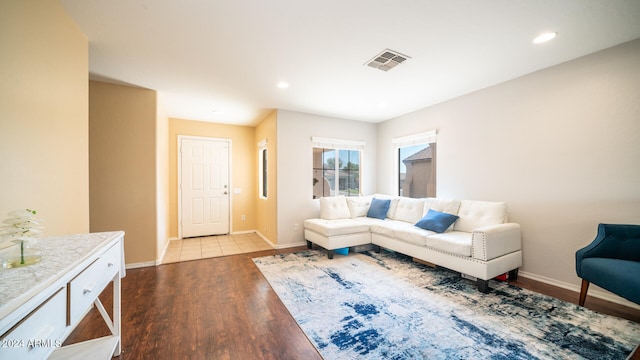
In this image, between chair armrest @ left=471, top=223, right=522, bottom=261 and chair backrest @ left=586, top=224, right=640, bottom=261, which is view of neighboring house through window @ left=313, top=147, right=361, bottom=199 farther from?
chair backrest @ left=586, top=224, right=640, bottom=261

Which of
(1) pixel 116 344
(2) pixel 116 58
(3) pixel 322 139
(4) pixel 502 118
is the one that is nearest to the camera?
(1) pixel 116 344

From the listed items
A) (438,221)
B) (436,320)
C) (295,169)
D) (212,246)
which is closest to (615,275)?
(436,320)

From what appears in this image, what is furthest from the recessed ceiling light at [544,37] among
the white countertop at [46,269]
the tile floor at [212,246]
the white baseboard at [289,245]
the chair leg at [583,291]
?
the tile floor at [212,246]

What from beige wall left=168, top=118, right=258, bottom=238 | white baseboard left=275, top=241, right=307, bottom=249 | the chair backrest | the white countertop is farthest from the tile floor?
the chair backrest

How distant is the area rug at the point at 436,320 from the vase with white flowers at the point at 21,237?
5.66 ft

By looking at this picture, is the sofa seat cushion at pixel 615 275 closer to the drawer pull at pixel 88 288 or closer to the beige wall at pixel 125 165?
the drawer pull at pixel 88 288

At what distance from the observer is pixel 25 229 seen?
1040mm

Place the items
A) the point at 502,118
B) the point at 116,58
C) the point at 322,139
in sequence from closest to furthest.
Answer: the point at 116,58 → the point at 502,118 → the point at 322,139

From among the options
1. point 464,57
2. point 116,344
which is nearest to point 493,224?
point 464,57

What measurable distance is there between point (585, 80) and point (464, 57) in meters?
1.35

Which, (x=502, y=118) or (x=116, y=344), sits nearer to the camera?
(x=116, y=344)

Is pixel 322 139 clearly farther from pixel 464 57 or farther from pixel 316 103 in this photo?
pixel 464 57

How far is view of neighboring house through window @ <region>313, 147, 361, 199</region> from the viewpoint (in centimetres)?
487

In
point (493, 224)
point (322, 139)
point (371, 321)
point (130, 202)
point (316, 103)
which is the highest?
point (316, 103)
